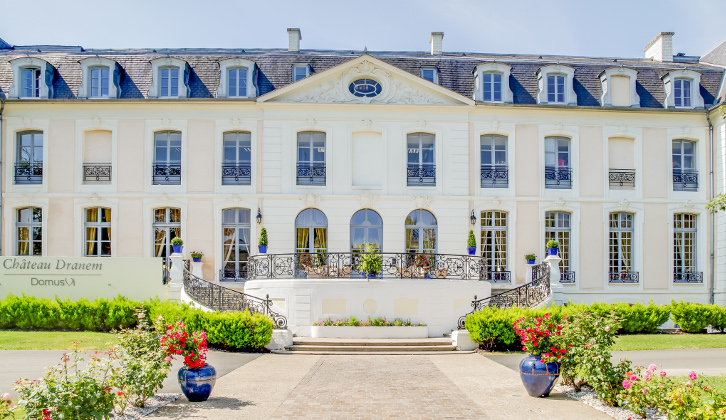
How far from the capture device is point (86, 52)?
73.7ft

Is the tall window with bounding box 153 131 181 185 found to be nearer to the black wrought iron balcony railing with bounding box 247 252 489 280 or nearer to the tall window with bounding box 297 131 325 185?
the tall window with bounding box 297 131 325 185

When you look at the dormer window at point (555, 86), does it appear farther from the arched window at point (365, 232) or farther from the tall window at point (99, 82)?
the tall window at point (99, 82)

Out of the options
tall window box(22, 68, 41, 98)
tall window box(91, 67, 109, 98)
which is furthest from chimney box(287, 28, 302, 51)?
tall window box(22, 68, 41, 98)

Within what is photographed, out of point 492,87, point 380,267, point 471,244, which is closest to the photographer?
point 380,267

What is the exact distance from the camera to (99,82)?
21094 millimetres

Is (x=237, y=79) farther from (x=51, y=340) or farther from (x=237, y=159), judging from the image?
(x=51, y=340)

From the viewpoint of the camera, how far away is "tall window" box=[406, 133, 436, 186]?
21125 millimetres

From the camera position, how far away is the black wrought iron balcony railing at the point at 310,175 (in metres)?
20.9

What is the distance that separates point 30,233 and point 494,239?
48.8 ft

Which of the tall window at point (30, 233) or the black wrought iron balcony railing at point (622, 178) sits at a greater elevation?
the black wrought iron balcony railing at point (622, 178)

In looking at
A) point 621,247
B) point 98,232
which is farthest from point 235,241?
point 621,247

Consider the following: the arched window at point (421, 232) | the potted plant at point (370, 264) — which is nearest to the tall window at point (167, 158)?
the potted plant at point (370, 264)

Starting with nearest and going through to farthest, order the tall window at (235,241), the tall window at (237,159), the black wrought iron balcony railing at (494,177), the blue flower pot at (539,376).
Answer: the blue flower pot at (539,376) < the tall window at (235,241) < the tall window at (237,159) < the black wrought iron balcony railing at (494,177)

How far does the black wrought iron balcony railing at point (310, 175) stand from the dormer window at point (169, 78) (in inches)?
174
